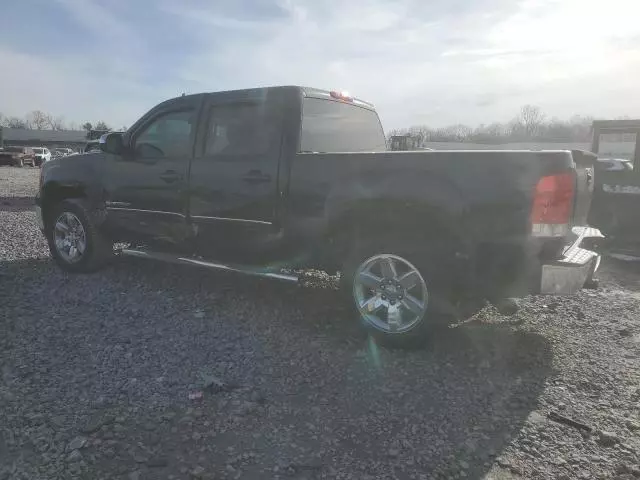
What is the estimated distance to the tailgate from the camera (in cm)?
404

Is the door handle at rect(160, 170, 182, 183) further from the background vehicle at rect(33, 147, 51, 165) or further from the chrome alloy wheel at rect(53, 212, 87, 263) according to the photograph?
the background vehicle at rect(33, 147, 51, 165)

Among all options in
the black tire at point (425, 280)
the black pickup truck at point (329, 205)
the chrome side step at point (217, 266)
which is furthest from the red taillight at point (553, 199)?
the chrome side step at point (217, 266)

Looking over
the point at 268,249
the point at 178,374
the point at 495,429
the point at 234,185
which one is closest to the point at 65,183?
the point at 234,185

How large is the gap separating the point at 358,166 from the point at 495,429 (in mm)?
2233

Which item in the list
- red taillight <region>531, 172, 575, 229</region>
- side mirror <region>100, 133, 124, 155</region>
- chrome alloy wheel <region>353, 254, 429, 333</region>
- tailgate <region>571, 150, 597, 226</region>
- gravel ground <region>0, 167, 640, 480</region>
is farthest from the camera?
side mirror <region>100, 133, 124, 155</region>

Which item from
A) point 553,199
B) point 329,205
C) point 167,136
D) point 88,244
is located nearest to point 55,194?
point 88,244

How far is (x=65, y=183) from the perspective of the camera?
21.2 ft

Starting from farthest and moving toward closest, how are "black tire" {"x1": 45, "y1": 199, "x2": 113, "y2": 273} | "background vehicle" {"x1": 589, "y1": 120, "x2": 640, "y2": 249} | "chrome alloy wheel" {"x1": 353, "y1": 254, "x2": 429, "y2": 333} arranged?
1. "background vehicle" {"x1": 589, "y1": 120, "x2": 640, "y2": 249}
2. "black tire" {"x1": 45, "y1": 199, "x2": 113, "y2": 273}
3. "chrome alloy wheel" {"x1": 353, "y1": 254, "x2": 429, "y2": 333}

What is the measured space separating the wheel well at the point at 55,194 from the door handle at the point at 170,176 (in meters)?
1.43

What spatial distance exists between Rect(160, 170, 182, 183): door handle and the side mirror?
2.29ft

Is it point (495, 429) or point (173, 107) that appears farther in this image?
point (173, 107)

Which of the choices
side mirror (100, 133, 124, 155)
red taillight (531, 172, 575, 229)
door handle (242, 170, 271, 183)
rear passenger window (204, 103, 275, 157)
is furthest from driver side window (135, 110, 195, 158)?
red taillight (531, 172, 575, 229)

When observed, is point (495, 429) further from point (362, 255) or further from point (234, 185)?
point (234, 185)

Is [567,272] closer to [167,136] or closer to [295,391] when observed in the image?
[295,391]
